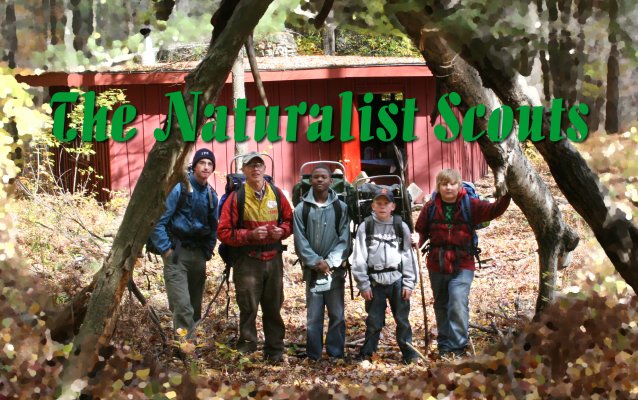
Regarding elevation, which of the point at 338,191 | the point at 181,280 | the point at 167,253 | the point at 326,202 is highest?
the point at 338,191

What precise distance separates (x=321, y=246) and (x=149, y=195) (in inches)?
95.3

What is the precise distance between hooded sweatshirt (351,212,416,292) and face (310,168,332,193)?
1.56 ft

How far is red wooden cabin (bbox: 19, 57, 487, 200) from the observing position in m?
17.2

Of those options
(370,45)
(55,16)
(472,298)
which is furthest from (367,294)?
(370,45)

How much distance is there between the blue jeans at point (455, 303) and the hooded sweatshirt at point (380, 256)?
0.27 meters

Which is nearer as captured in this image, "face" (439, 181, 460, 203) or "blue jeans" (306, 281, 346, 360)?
"face" (439, 181, 460, 203)

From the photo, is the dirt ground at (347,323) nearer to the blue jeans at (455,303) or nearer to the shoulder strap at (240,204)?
the blue jeans at (455,303)

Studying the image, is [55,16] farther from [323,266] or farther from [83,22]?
[323,266]

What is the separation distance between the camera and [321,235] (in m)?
7.10

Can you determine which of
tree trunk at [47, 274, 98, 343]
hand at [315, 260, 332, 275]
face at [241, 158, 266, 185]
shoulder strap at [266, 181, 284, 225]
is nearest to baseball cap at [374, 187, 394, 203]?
hand at [315, 260, 332, 275]

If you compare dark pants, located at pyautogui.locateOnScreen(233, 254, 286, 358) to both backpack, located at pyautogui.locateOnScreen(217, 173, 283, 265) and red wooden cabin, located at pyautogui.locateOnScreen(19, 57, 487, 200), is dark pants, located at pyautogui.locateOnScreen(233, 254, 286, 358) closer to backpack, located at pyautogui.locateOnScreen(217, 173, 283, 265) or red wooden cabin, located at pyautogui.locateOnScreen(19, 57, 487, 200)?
backpack, located at pyautogui.locateOnScreen(217, 173, 283, 265)

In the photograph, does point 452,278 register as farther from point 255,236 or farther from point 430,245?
point 255,236

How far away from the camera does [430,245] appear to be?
23.0ft

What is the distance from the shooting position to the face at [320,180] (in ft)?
22.9
